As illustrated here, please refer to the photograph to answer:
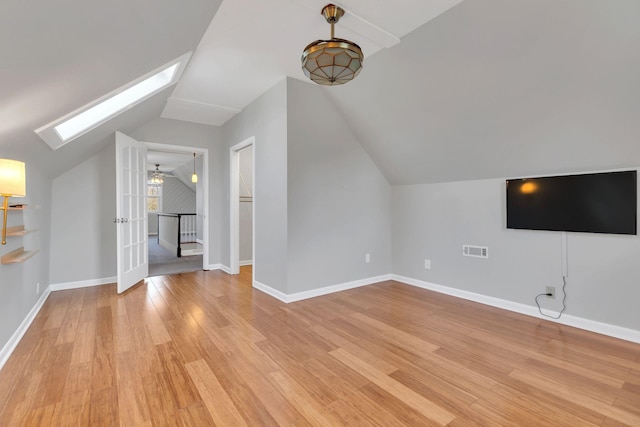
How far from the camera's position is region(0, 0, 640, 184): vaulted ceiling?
4.90 feet

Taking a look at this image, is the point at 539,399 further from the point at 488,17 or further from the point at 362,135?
the point at 362,135

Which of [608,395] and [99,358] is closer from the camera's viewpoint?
[608,395]

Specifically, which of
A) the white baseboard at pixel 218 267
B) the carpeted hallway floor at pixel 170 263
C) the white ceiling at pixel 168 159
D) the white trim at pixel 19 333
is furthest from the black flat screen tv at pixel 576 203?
the white ceiling at pixel 168 159

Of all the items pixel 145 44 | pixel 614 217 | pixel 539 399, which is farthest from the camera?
pixel 614 217

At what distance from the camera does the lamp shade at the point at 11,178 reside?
6.34 ft

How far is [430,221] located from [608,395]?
2475 mm

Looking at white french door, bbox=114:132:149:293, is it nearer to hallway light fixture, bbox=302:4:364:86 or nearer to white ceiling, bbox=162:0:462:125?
white ceiling, bbox=162:0:462:125

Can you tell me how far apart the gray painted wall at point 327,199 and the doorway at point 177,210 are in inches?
93.0

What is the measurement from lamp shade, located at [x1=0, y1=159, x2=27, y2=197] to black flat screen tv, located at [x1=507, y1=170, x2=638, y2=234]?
423 cm

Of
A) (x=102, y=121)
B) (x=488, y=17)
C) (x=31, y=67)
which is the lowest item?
(x=31, y=67)

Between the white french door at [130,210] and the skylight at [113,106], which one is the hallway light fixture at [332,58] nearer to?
the skylight at [113,106]

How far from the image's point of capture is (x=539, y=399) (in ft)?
5.77

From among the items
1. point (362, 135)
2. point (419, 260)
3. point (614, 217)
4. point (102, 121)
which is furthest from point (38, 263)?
point (614, 217)

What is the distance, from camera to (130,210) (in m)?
4.13
